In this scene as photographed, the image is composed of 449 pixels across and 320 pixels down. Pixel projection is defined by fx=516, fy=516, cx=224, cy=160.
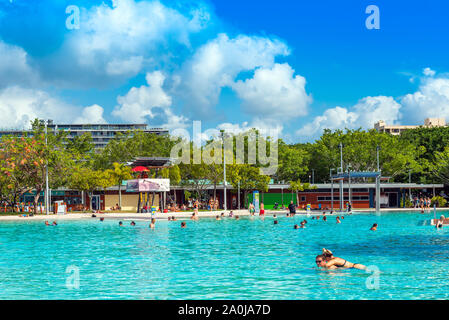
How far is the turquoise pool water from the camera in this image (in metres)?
17.2

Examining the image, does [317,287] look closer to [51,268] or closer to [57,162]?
[51,268]

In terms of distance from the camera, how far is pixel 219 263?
2375 centimetres

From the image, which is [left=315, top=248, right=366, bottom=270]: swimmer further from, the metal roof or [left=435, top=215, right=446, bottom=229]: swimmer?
the metal roof

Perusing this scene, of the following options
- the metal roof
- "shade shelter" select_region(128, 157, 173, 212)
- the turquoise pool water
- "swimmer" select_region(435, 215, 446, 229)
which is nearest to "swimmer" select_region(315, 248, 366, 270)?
the turquoise pool water

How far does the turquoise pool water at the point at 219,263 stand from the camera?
17219 mm

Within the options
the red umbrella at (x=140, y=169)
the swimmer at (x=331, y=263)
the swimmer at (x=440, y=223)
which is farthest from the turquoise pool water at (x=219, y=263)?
the red umbrella at (x=140, y=169)

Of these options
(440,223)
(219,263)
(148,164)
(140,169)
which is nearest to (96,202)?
(148,164)

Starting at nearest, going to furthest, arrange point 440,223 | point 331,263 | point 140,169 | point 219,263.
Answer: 1. point 331,263
2. point 219,263
3. point 440,223
4. point 140,169

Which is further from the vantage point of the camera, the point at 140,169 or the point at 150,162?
the point at 150,162

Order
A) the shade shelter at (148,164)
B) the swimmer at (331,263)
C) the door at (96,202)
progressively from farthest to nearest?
the door at (96,202), the shade shelter at (148,164), the swimmer at (331,263)

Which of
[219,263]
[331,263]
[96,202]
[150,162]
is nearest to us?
[331,263]

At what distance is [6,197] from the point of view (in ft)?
243

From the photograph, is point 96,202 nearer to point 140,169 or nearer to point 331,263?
point 140,169

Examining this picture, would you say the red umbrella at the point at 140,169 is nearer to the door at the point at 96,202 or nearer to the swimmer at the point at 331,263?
the door at the point at 96,202
